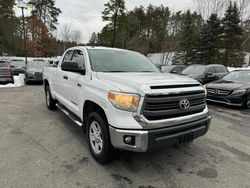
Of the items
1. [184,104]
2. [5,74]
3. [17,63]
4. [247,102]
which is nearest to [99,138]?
[184,104]

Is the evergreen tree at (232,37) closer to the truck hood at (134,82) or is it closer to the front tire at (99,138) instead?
the truck hood at (134,82)

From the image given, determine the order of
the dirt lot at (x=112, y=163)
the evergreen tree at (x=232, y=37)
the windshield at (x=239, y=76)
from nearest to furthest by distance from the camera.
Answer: the dirt lot at (x=112, y=163) < the windshield at (x=239, y=76) < the evergreen tree at (x=232, y=37)

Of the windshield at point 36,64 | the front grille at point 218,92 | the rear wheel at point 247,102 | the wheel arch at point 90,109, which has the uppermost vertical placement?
the windshield at point 36,64

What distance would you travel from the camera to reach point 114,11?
101ft

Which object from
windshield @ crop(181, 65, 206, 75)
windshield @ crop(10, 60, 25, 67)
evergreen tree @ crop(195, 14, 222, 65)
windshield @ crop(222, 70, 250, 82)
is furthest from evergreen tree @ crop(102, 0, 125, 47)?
windshield @ crop(222, 70, 250, 82)

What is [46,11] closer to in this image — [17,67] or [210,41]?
[17,67]

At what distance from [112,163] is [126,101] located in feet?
3.74

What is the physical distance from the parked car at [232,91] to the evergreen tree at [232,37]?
912 inches

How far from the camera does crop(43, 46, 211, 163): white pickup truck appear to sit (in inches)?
109

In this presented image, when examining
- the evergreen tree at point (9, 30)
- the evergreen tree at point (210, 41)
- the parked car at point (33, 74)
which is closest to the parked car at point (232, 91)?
the parked car at point (33, 74)

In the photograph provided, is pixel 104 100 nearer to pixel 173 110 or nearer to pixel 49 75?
pixel 173 110

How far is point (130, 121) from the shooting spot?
109 inches

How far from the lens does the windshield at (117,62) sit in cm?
391

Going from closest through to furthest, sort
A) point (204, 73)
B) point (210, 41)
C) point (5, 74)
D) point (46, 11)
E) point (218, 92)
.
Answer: point (218, 92), point (204, 73), point (5, 74), point (210, 41), point (46, 11)
